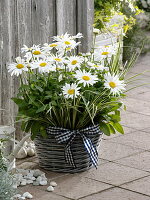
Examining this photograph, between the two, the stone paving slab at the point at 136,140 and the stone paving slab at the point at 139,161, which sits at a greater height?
the stone paving slab at the point at 136,140

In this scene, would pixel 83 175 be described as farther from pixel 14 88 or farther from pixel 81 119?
pixel 14 88

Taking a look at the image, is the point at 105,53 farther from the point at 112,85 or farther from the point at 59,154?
the point at 59,154

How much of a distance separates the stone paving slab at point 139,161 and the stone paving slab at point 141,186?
0.22 m

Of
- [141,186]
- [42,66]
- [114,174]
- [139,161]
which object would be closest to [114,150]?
[139,161]

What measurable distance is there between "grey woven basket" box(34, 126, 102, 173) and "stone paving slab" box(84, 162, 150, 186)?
10cm

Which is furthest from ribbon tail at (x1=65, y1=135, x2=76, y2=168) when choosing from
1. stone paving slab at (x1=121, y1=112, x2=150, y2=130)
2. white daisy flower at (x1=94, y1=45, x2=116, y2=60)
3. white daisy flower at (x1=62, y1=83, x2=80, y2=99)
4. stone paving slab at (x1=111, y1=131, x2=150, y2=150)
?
stone paving slab at (x1=121, y1=112, x2=150, y2=130)

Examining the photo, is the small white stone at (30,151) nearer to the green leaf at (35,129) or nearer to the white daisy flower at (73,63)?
the green leaf at (35,129)

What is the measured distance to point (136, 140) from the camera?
460 cm

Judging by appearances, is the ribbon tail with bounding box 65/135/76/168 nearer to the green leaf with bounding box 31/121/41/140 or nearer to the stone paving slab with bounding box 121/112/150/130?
the green leaf with bounding box 31/121/41/140

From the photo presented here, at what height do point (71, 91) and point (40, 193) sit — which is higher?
point (71, 91)

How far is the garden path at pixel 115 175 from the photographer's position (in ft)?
11.3

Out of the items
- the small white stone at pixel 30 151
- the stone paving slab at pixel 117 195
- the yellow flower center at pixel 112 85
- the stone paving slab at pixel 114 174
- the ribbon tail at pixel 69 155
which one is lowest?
→ the stone paving slab at pixel 117 195

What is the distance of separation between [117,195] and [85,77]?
0.82m

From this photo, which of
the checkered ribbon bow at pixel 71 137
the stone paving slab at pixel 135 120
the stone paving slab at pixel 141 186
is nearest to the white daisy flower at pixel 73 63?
the checkered ribbon bow at pixel 71 137
